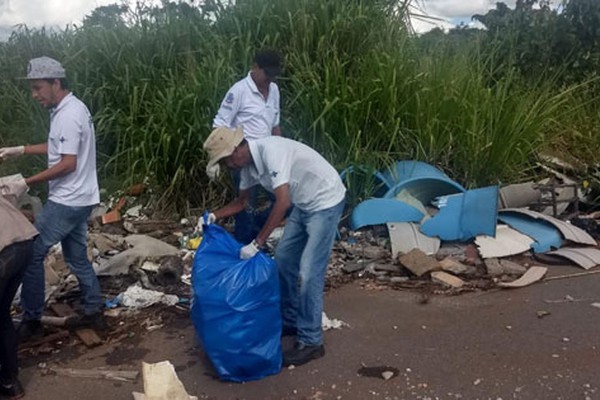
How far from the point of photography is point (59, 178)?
14.8ft

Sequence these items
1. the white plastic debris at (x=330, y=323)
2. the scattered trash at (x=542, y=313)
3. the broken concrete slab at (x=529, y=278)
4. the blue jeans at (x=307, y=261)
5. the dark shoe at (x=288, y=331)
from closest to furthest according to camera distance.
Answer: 1. the blue jeans at (x=307, y=261)
2. the dark shoe at (x=288, y=331)
3. the white plastic debris at (x=330, y=323)
4. the scattered trash at (x=542, y=313)
5. the broken concrete slab at (x=529, y=278)

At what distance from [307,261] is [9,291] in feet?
5.45

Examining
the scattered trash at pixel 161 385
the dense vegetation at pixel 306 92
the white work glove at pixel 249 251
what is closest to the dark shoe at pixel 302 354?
the white work glove at pixel 249 251

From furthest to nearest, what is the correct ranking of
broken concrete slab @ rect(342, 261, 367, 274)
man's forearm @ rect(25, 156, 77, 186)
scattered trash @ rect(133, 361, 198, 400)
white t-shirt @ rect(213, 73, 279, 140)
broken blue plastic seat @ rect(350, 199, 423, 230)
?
1. broken blue plastic seat @ rect(350, 199, 423, 230)
2. broken concrete slab @ rect(342, 261, 367, 274)
3. white t-shirt @ rect(213, 73, 279, 140)
4. man's forearm @ rect(25, 156, 77, 186)
5. scattered trash @ rect(133, 361, 198, 400)

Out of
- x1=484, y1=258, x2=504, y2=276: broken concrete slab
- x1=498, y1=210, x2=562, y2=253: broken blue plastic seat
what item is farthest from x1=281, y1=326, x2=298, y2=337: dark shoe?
x1=498, y1=210, x2=562, y2=253: broken blue plastic seat

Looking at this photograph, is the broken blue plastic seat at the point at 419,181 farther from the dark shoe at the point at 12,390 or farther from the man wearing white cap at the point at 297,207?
the dark shoe at the point at 12,390

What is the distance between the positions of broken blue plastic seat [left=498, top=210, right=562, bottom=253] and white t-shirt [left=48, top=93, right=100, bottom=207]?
400 centimetres

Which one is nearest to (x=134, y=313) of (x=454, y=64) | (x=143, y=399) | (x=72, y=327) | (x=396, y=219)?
(x=72, y=327)

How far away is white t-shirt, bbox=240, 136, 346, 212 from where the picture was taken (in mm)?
4117

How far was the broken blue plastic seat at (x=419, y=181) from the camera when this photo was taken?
277 inches

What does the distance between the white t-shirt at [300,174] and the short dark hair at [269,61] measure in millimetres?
1701

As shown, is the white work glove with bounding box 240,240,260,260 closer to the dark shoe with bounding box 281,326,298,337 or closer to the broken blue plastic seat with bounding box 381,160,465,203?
the dark shoe with bounding box 281,326,298,337

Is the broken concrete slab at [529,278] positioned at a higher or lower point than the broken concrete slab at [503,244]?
lower

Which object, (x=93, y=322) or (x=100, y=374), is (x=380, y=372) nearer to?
(x=100, y=374)
